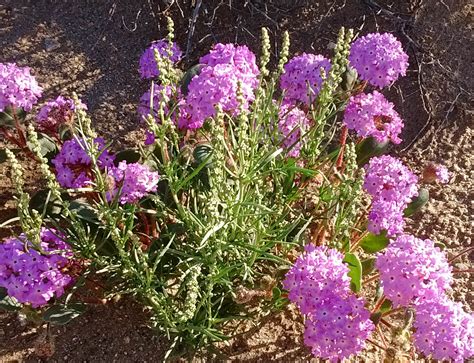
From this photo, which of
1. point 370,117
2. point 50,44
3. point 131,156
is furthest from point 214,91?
point 50,44

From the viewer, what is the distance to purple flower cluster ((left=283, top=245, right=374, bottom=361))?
96.7 inches

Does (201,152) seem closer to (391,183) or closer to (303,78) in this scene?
(303,78)

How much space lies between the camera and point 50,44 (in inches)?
175

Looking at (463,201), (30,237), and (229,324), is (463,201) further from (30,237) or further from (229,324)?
(30,237)

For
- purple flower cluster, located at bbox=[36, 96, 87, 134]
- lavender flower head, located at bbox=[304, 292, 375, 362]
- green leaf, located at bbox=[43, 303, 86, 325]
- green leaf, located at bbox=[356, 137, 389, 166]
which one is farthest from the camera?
green leaf, located at bbox=[356, 137, 389, 166]

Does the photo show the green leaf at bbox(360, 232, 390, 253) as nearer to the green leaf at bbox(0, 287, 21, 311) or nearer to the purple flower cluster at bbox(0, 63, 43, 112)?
the green leaf at bbox(0, 287, 21, 311)

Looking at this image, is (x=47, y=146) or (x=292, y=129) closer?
(x=292, y=129)

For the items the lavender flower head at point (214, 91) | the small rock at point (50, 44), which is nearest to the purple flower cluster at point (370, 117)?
the lavender flower head at point (214, 91)

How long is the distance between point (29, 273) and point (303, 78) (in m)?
1.56

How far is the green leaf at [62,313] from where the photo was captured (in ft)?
9.12

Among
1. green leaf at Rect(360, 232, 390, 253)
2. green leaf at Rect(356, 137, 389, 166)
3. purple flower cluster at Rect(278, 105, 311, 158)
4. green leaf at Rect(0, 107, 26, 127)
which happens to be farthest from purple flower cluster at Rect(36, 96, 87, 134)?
green leaf at Rect(360, 232, 390, 253)

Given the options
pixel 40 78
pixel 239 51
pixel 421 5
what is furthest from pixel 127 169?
pixel 421 5

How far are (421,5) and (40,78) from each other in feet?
9.04

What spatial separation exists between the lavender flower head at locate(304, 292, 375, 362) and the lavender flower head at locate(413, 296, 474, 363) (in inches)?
8.3
